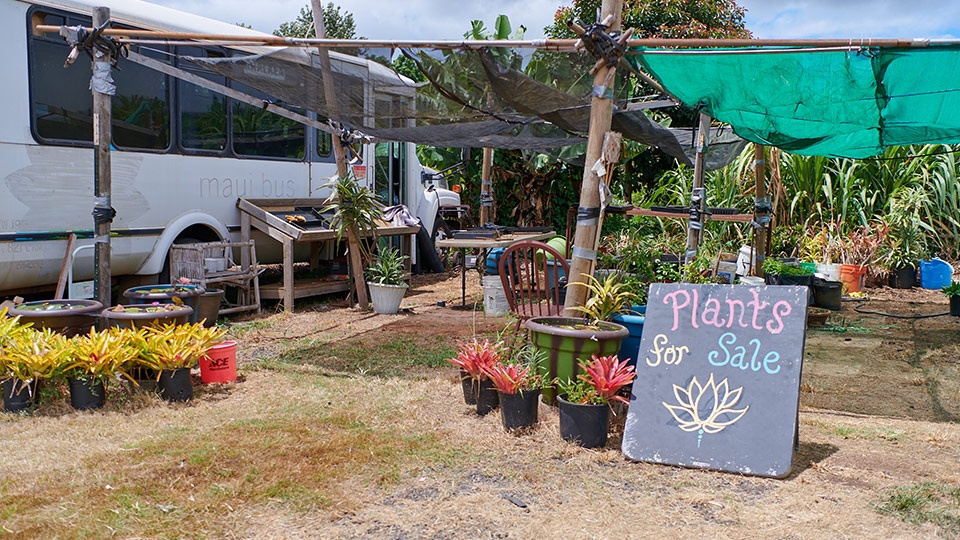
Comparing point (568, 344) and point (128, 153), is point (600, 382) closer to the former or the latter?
point (568, 344)

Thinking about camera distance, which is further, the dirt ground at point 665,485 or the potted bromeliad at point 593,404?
the potted bromeliad at point 593,404

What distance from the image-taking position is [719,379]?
13.4 ft

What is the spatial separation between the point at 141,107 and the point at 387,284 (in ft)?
9.02

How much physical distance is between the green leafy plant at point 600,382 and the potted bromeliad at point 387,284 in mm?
4190

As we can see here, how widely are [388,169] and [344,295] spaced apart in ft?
7.00

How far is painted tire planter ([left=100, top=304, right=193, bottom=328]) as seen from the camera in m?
5.34

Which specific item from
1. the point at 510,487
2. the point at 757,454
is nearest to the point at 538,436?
the point at 510,487

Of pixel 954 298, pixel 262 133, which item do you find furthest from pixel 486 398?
pixel 954 298

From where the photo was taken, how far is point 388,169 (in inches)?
436

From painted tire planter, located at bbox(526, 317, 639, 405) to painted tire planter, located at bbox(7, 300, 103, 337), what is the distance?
299 centimetres

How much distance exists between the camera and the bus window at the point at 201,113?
767 centimetres

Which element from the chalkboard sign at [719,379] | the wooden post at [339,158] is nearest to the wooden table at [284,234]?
the wooden post at [339,158]

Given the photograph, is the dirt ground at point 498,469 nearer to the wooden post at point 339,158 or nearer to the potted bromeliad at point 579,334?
the potted bromeliad at point 579,334

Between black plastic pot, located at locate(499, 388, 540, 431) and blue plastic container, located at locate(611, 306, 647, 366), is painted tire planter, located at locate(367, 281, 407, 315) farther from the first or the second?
black plastic pot, located at locate(499, 388, 540, 431)
